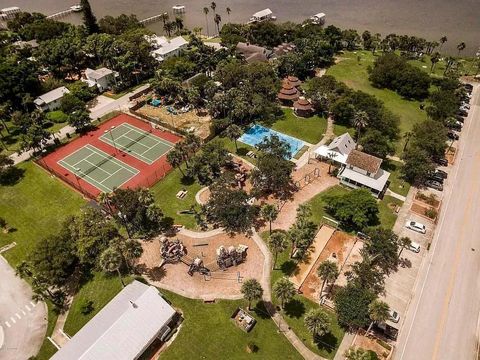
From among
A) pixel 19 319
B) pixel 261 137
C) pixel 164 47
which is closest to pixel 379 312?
pixel 261 137

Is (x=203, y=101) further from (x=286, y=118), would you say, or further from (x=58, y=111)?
(x=58, y=111)

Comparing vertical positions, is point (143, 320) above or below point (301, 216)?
below

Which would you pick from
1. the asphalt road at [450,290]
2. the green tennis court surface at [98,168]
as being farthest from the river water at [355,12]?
the green tennis court surface at [98,168]

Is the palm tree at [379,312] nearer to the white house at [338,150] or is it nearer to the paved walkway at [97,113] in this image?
the white house at [338,150]

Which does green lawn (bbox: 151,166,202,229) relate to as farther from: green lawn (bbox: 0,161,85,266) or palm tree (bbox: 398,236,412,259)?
palm tree (bbox: 398,236,412,259)

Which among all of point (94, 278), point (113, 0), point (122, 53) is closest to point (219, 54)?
point (122, 53)

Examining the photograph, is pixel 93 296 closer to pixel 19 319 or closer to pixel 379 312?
pixel 19 319
